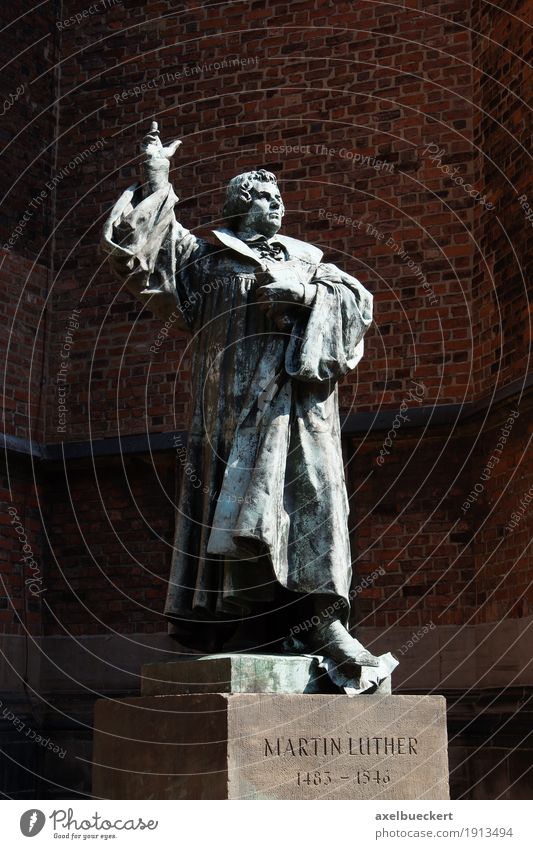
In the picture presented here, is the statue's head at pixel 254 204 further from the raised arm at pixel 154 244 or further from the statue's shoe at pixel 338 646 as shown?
the statue's shoe at pixel 338 646

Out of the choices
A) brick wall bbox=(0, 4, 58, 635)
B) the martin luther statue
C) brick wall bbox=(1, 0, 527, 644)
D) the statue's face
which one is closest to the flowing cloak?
the martin luther statue

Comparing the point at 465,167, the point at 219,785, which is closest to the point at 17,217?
the point at 465,167

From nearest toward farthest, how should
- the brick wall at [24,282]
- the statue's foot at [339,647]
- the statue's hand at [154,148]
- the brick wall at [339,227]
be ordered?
the statue's foot at [339,647] → the statue's hand at [154,148] → the brick wall at [339,227] → the brick wall at [24,282]

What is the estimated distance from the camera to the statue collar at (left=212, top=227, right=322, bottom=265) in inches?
219

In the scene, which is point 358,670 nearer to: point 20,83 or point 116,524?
point 116,524

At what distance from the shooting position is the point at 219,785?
4.62m

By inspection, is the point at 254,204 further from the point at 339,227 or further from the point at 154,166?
the point at 339,227

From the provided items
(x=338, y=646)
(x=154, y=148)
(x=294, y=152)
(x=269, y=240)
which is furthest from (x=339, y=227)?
(x=338, y=646)

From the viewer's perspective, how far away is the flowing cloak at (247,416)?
5.15 meters

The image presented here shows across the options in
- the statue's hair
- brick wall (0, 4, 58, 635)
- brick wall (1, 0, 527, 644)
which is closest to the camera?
the statue's hair

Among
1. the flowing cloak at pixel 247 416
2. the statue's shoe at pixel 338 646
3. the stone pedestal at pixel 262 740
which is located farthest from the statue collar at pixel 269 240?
the stone pedestal at pixel 262 740

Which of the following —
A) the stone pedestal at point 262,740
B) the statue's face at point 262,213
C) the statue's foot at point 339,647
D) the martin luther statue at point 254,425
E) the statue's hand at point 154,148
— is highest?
the statue's hand at point 154,148

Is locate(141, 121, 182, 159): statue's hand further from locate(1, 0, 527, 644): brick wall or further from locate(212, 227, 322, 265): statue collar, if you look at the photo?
locate(1, 0, 527, 644): brick wall

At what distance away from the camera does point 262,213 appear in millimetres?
5680
